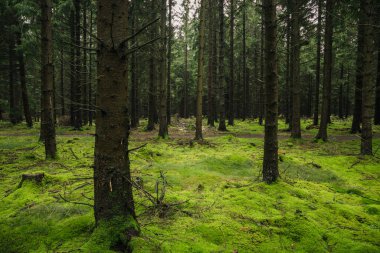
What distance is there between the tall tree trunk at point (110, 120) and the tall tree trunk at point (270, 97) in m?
3.26

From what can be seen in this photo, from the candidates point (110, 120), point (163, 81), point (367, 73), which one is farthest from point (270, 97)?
point (163, 81)

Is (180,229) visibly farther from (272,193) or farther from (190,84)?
(190,84)

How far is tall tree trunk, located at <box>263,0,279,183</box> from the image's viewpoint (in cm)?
540

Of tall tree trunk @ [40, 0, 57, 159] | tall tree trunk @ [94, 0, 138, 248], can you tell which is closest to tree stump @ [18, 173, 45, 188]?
tall tree trunk @ [94, 0, 138, 248]

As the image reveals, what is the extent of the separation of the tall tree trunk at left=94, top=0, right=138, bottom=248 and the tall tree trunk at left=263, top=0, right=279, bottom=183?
3263 mm

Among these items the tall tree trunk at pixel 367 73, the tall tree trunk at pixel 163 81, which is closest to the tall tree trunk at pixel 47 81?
the tall tree trunk at pixel 163 81

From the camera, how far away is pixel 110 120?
10.2 ft

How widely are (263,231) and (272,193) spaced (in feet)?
4.91

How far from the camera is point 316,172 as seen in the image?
289 inches

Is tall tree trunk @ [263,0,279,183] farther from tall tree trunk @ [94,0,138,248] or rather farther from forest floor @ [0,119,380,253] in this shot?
tall tree trunk @ [94,0,138,248]

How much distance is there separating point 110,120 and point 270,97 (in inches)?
139

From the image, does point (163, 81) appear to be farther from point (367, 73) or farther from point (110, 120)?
point (110, 120)

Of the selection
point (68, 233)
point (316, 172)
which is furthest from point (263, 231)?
point (316, 172)

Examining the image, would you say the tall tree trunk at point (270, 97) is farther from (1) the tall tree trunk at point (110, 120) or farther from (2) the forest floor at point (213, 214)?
(1) the tall tree trunk at point (110, 120)
